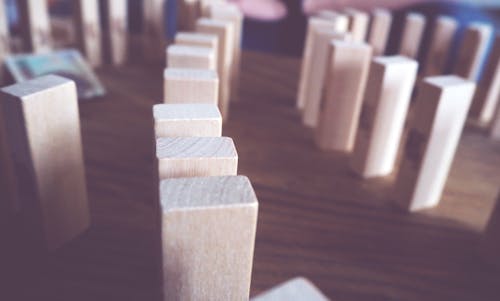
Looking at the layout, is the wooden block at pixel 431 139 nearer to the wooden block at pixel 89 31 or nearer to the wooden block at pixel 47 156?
the wooden block at pixel 47 156

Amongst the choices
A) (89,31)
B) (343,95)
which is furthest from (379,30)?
(89,31)

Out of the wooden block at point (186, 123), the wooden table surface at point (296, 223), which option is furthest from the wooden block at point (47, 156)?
the wooden block at point (186, 123)

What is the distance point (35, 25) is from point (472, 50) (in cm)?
89

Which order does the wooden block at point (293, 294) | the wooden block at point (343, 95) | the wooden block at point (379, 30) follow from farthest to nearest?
the wooden block at point (379, 30) < the wooden block at point (343, 95) < the wooden block at point (293, 294)

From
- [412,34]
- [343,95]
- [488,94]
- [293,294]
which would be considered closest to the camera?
[293,294]

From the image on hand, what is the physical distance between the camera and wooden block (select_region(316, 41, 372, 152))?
731 millimetres

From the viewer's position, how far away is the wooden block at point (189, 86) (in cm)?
50

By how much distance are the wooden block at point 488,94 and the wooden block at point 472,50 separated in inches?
0.9

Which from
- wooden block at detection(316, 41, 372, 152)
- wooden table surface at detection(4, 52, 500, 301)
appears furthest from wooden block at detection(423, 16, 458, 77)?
wooden block at detection(316, 41, 372, 152)

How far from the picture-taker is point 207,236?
0.90 feet

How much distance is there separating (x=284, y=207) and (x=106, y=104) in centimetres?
41

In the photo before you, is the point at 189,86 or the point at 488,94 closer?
the point at 189,86

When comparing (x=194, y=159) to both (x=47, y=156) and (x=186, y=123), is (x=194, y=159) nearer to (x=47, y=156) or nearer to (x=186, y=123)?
(x=186, y=123)

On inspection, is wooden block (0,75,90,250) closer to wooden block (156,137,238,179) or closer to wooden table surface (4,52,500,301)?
wooden table surface (4,52,500,301)
